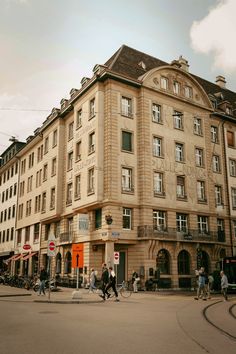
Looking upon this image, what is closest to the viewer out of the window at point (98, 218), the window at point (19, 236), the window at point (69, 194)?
the window at point (98, 218)

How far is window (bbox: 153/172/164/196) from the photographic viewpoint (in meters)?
33.0

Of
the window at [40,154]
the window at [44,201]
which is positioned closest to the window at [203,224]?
the window at [44,201]

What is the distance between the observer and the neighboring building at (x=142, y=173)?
31.2m

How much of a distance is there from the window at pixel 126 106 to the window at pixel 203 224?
1169 cm

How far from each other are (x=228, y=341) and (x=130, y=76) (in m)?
29.0

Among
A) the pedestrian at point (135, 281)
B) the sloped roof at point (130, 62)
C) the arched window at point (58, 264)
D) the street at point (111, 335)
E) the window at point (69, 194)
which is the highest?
the sloped roof at point (130, 62)

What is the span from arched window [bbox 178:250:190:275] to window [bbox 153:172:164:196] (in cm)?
555

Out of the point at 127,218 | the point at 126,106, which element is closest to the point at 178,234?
the point at 127,218

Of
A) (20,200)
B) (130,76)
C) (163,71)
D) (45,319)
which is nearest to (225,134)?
(163,71)

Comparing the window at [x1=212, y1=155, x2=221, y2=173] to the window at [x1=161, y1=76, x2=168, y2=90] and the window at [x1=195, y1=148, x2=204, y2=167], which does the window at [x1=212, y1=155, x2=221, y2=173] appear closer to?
the window at [x1=195, y1=148, x2=204, y2=167]

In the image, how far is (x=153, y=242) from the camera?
30.6m

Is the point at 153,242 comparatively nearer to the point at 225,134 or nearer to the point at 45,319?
the point at 225,134

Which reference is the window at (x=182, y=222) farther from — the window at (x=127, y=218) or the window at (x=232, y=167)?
the window at (x=232, y=167)

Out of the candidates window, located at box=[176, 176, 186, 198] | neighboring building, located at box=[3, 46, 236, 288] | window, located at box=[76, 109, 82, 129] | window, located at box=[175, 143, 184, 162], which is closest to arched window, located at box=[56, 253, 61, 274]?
neighboring building, located at box=[3, 46, 236, 288]
